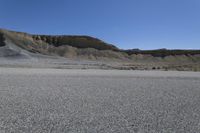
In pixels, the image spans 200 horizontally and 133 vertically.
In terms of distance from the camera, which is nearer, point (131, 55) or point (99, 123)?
point (99, 123)

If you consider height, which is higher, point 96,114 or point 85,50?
point 85,50

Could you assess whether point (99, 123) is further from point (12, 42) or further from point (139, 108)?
point (12, 42)

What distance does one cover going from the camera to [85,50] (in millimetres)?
104500

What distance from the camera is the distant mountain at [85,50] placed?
97706 millimetres

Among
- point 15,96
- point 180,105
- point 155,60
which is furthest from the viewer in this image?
point 155,60

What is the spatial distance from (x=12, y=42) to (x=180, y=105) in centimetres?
9261

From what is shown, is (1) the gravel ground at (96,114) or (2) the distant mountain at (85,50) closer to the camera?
(1) the gravel ground at (96,114)

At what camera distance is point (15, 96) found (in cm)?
1120

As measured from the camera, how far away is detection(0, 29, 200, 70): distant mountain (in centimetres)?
9771

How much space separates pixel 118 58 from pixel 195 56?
25.8 meters

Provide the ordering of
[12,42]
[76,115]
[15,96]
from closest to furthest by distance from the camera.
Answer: [76,115]
[15,96]
[12,42]

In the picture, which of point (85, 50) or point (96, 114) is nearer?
point (96, 114)

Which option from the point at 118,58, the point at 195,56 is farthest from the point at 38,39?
the point at 195,56

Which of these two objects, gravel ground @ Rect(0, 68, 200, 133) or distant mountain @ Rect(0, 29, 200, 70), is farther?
distant mountain @ Rect(0, 29, 200, 70)
